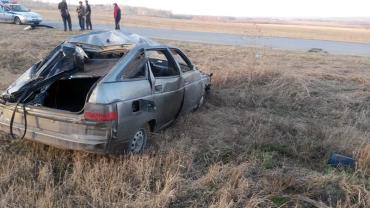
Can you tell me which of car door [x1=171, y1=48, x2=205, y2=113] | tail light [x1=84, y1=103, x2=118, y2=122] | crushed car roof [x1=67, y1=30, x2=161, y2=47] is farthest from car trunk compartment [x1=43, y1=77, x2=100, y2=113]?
car door [x1=171, y1=48, x2=205, y2=113]

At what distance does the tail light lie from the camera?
489cm

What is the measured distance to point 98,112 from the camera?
489 centimetres

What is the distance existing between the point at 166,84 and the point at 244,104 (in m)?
3.27

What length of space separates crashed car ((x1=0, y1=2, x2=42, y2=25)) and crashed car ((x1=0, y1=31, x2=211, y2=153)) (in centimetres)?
2256

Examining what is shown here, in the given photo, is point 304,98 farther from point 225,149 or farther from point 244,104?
point 225,149

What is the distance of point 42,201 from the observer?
4.16 m

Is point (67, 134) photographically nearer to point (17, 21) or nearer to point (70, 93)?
point (70, 93)

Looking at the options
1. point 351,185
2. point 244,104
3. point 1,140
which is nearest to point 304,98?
point 244,104

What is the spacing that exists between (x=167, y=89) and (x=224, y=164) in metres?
1.42

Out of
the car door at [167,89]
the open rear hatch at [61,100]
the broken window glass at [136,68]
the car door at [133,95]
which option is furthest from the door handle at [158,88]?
the open rear hatch at [61,100]

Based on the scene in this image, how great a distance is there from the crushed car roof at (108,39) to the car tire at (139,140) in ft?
4.43

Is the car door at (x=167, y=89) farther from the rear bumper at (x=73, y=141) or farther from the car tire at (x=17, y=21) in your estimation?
the car tire at (x=17, y=21)

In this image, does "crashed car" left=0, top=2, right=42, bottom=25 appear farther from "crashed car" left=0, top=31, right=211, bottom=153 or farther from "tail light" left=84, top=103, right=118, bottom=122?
"tail light" left=84, top=103, right=118, bottom=122

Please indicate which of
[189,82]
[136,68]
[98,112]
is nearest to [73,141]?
[98,112]
